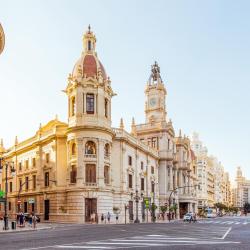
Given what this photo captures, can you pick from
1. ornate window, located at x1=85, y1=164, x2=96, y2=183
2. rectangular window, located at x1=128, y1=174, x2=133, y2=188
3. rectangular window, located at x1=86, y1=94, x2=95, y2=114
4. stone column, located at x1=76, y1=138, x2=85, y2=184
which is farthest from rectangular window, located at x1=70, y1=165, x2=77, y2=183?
rectangular window, located at x1=128, y1=174, x2=133, y2=188

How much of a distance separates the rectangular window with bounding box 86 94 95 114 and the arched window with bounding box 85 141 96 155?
13.3ft

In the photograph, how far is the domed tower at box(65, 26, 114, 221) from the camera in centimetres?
5507

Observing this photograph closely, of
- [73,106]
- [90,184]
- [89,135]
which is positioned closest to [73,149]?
[89,135]

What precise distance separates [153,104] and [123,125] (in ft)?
86.1

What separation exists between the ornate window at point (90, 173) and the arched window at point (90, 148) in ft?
5.45

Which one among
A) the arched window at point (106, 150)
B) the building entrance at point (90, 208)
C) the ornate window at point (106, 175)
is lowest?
the building entrance at point (90, 208)

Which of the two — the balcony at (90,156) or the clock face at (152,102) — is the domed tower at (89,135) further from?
the clock face at (152,102)

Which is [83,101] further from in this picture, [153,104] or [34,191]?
[153,104]

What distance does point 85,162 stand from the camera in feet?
183

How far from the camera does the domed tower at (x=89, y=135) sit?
2168 inches

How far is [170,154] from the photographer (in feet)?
275

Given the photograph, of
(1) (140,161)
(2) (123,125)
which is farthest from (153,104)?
(2) (123,125)

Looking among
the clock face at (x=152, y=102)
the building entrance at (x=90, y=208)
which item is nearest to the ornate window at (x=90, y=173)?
the building entrance at (x=90, y=208)

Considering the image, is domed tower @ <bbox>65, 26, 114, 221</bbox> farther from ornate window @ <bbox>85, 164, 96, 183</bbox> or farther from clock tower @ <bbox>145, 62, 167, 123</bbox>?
clock tower @ <bbox>145, 62, 167, 123</bbox>
